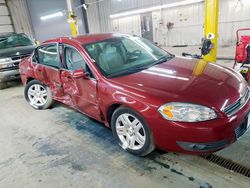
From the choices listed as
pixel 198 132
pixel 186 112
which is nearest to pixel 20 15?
pixel 186 112

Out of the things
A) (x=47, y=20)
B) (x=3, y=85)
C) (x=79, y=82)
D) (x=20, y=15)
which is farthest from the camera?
(x=47, y=20)

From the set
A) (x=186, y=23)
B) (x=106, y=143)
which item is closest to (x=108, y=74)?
(x=106, y=143)

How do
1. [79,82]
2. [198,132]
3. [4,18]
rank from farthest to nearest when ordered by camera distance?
[4,18], [79,82], [198,132]

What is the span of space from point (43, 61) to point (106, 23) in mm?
11385

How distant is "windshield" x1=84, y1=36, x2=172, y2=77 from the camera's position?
2689 mm

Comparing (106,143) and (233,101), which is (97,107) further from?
(233,101)

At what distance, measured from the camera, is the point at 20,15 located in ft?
36.7

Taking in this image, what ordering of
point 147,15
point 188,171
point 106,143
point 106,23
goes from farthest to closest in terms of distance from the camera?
1. point 106,23
2. point 147,15
3. point 106,143
4. point 188,171

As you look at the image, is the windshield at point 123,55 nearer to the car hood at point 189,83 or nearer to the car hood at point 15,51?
the car hood at point 189,83

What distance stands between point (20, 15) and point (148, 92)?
11341 mm

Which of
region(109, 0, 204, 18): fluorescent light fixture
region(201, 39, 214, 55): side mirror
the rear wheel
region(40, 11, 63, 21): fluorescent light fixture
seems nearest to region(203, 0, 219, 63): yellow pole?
region(201, 39, 214, 55): side mirror

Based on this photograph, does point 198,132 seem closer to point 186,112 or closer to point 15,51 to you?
point 186,112

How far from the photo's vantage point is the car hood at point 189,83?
→ 6.57ft

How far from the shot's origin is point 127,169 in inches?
90.0
